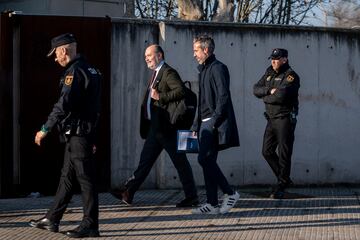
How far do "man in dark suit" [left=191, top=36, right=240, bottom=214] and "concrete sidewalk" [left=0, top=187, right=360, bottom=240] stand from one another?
234mm

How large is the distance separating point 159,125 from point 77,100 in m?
1.87

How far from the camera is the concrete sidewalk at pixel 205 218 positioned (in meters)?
8.44

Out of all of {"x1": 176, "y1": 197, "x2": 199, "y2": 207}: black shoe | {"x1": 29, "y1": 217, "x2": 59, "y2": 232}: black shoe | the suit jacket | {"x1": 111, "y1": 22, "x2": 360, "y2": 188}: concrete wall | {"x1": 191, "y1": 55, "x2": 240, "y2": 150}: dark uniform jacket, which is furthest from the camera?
{"x1": 111, "y1": 22, "x2": 360, "y2": 188}: concrete wall

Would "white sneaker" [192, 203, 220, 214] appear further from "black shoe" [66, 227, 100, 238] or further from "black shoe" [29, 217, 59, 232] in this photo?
"black shoe" [29, 217, 59, 232]

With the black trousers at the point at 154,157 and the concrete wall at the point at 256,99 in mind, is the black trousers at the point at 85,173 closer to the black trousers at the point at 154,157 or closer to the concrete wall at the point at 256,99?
the black trousers at the point at 154,157

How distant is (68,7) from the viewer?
43.1ft

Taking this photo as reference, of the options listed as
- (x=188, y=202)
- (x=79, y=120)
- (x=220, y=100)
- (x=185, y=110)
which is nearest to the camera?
(x=79, y=120)

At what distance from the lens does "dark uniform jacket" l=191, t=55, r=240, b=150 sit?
914 cm

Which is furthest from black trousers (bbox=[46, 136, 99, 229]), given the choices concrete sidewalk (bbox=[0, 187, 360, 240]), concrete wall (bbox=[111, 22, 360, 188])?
concrete wall (bbox=[111, 22, 360, 188])

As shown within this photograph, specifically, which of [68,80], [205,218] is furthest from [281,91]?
[68,80]

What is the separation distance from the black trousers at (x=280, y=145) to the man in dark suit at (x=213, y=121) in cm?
127

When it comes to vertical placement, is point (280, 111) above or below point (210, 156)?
above

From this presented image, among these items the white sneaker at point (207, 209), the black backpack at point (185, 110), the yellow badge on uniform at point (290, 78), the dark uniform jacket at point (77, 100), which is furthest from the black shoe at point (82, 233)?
the yellow badge on uniform at point (290, 78)

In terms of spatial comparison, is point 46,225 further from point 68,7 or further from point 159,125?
point 68,7
